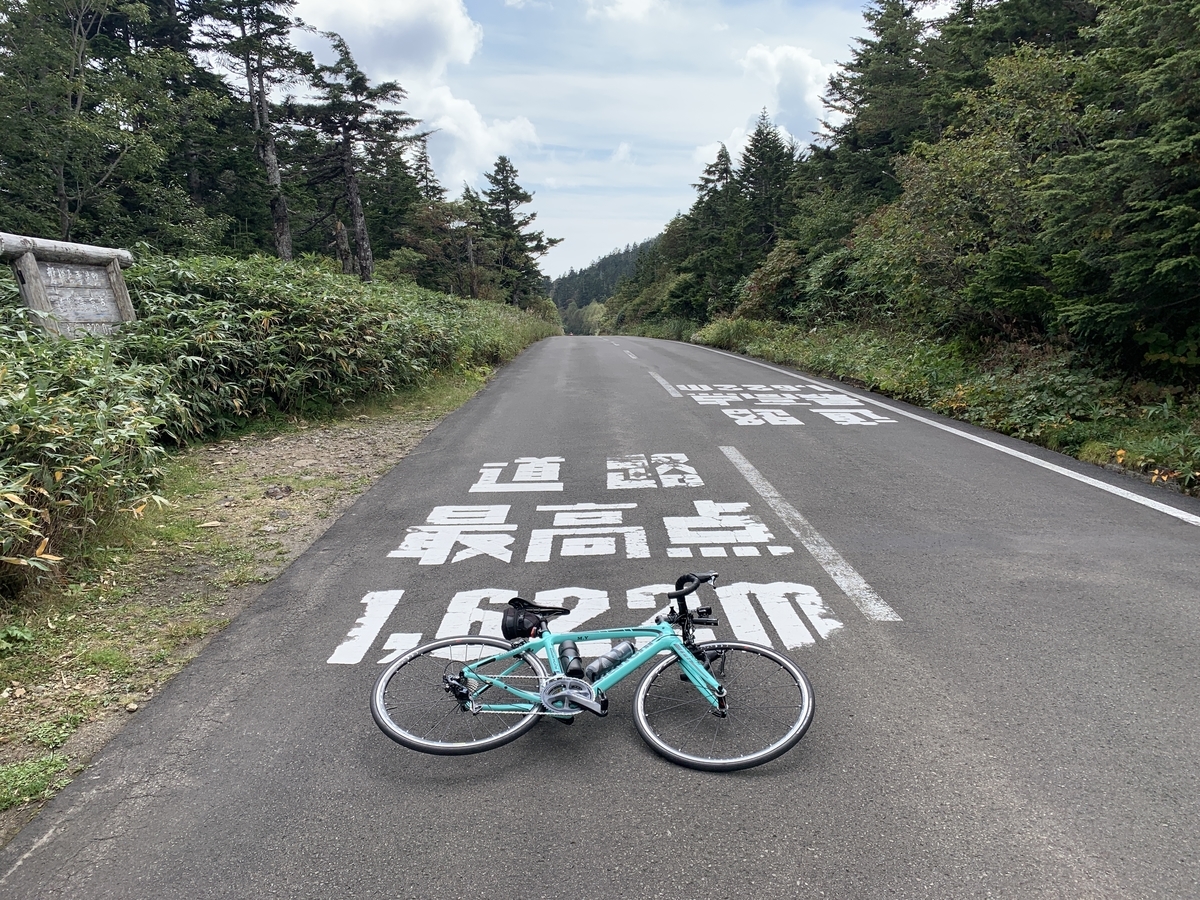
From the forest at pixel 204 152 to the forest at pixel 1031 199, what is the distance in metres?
11.6

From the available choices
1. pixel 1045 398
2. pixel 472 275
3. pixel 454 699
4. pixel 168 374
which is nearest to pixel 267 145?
pixel 472 275

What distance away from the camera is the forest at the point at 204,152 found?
51.1ft

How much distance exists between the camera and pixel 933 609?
11.0ft

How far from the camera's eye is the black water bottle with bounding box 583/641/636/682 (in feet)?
8.48

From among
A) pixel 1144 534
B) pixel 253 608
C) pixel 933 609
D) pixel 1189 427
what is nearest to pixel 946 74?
pixel 1189 427

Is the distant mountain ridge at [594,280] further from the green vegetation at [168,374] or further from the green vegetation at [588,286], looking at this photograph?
the green vegetation at [168,374]

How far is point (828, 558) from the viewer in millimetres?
4000

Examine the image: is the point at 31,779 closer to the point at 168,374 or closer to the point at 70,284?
the point at 168,374

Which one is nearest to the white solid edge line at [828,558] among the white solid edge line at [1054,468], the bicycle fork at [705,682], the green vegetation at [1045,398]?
the bicycle fork at [705,682]

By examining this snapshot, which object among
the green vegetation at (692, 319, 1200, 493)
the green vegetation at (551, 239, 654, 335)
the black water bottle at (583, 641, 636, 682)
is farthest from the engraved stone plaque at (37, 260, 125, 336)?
the green vegetation at (551, 239, 654, 335)

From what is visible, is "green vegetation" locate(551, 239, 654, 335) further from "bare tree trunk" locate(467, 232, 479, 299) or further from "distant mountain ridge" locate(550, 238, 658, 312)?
"bare tree trunk" locate(467, 232, 479, 299)

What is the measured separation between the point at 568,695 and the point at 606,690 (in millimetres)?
215

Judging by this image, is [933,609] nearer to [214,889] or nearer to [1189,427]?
[214,889]

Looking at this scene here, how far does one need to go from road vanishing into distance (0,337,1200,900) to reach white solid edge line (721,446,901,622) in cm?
2
